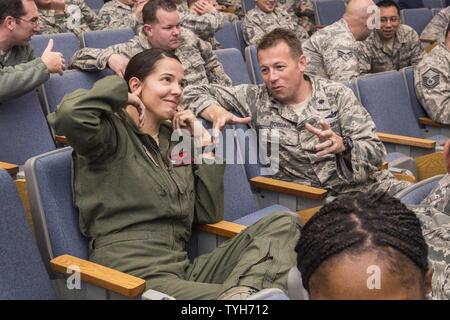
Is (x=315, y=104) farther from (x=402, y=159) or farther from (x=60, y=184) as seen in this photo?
(x=60, y=184)

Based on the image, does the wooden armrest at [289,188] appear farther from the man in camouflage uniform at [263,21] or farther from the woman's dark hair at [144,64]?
the man in camouflage uniform at [263,21]

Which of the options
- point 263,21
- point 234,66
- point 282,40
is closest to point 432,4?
point 263,21

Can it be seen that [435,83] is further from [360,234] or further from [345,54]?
[360,234]

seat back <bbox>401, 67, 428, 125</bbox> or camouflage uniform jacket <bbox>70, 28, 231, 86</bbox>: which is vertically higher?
camouflage uniform jacket <bbox>70, 28, 231, 86</bbox>

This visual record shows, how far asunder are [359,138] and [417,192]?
2.49ft

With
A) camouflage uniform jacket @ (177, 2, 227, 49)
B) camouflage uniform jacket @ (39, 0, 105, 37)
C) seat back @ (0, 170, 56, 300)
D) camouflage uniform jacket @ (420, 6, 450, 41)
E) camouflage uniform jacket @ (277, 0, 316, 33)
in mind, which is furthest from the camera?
camouflage uniform jacket @ (277, 0, 316, 33)

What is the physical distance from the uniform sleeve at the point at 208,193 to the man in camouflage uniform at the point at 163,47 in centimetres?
79

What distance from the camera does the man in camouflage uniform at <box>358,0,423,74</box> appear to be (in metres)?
3.93

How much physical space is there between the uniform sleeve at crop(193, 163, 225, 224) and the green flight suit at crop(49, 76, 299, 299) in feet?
0.22

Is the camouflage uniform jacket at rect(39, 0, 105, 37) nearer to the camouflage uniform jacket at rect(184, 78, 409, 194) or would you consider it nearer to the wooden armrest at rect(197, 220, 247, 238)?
the camouflage uniform jacket at rect(184, 78, 409, 194)

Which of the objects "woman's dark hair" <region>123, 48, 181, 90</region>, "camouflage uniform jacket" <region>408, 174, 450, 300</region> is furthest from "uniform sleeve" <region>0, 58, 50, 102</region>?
"camouflage uniform jacket" <region>408, 174, 450, 300</region>
